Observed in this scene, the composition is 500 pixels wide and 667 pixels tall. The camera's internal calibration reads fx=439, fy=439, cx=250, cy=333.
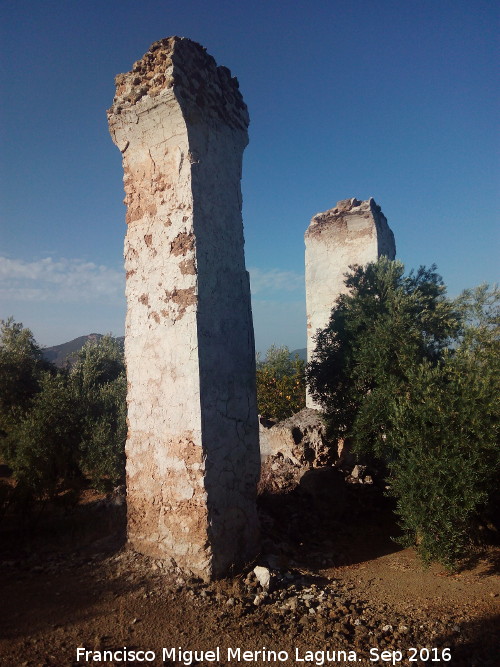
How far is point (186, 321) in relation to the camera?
4863 mm

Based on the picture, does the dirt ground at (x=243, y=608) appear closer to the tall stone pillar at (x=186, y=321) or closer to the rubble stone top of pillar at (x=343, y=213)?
the tall stone pillar at (x=186, y=321)

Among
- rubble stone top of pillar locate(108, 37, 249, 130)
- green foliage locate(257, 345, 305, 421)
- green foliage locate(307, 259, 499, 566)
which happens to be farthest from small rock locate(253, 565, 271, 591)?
green foliage locate(257, 345, 305, 421)

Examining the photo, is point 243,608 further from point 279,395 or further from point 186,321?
point 279,395

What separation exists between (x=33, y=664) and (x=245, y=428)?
2921 mm

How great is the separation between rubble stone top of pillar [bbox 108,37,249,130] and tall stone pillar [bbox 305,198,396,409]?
5677mm

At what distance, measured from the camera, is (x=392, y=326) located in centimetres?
694

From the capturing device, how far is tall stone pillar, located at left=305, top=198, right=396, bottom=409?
1053 cm

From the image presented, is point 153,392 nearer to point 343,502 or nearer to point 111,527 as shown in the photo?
point 111,527

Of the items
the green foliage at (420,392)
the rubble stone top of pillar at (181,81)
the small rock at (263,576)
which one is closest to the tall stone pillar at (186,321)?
the rubble stone top of pillar at (181,81)

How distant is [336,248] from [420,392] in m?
6.02

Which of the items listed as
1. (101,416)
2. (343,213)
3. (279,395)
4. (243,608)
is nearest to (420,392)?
(243,608)

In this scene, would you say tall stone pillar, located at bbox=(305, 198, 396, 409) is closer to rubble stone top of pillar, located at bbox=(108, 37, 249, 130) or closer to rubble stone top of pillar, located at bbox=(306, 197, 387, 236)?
rubble stone top of pillar, located at bbox=(306, 197, 387, 236)

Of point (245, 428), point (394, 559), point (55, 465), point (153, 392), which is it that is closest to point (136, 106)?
point (153, 392)

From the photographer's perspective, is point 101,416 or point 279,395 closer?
point 101,416
